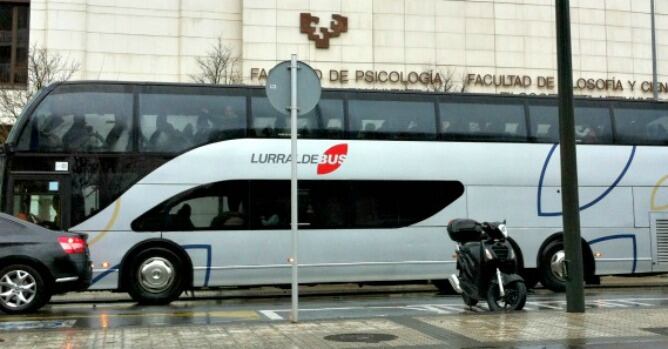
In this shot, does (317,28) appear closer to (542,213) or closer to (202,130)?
(542,213)

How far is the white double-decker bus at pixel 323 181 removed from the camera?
13.0 meters

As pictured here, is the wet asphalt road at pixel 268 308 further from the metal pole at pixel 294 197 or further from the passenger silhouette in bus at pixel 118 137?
the passenger silhouette in bus at pixel 118 137

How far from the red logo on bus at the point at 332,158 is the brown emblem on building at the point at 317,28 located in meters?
29.1

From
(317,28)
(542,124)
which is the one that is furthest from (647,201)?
(317,28)

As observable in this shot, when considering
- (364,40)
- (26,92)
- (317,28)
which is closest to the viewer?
(26,92)

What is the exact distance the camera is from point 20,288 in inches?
433

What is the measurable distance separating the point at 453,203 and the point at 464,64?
31.1 m

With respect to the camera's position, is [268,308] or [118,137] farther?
[118,137]

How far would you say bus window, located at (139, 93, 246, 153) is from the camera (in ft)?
43.9

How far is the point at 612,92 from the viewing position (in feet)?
148

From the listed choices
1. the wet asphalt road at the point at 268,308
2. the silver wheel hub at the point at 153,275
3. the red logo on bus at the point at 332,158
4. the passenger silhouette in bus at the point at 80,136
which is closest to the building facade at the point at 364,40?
the red logo on bus at the point at 332,158

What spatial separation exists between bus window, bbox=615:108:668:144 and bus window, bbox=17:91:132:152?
10797 millimetres

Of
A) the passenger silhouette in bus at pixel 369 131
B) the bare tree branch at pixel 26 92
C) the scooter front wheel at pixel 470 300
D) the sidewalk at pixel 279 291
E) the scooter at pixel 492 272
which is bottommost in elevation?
the sidewalk at pixel 279 291

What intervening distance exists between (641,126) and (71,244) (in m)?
12.5
